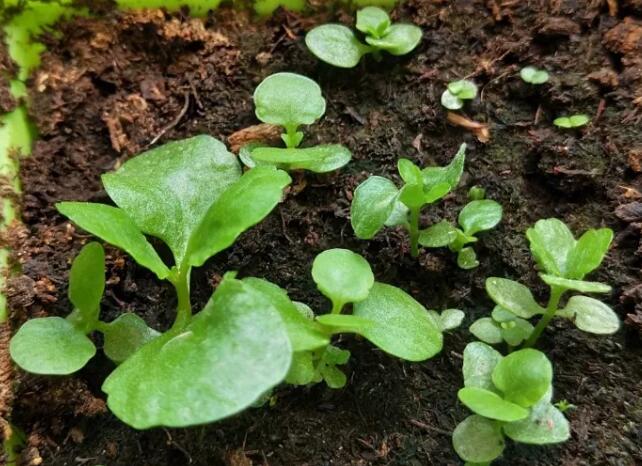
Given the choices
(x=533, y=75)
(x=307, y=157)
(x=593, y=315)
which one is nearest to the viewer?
(x=593, y=315)

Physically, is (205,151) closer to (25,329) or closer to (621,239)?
(25,329)

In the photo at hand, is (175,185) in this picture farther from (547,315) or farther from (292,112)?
(547,315)

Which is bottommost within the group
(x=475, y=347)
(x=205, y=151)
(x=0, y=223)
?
(x=475, y=347)

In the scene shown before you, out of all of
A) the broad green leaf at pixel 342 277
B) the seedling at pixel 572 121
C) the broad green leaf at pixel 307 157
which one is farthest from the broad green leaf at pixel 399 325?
the seedling at pixel 572 121

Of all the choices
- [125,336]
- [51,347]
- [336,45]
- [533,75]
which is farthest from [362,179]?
[51,347]

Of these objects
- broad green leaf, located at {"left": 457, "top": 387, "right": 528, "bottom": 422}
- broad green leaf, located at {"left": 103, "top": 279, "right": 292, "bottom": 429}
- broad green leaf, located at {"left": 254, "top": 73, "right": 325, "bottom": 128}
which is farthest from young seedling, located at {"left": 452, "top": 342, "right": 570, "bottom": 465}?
broad green leaf, located at {"left": 254, "top": 73, "right": 325, "bottom": 128}

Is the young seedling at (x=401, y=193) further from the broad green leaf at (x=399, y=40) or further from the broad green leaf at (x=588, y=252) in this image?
the broad green leaf at (x=399, y=40)

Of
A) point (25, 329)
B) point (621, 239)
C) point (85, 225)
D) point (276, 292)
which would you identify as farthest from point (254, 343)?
point (621, 239)
